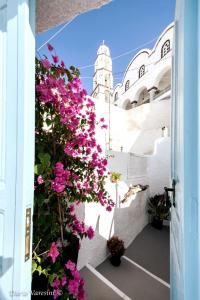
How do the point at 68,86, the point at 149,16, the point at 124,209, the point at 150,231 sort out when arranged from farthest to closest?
the point at 150,231
the point at 149,16
the point at 124,209
the point at 68,86

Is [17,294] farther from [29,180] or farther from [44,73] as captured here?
[44,73]

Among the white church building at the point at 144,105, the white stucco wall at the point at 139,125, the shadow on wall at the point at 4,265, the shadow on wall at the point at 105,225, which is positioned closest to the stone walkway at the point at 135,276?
the shadow on wall at the point at 105,225

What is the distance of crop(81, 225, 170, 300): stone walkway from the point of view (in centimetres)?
247

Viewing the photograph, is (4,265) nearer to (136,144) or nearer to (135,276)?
(135,276)

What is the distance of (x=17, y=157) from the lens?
96 cm

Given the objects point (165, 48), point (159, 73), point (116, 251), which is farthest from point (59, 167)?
point (165, 48)

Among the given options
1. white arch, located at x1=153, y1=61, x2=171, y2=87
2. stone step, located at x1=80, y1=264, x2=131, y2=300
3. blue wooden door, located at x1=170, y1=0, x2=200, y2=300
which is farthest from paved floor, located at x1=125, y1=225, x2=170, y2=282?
white arch, located at x1=153, y1=61, x2=171, y2=87

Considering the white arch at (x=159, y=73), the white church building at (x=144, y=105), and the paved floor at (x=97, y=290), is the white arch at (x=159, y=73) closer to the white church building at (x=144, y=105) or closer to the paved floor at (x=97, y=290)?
the white church building at (x=144, y=105)

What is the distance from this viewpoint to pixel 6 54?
101cm

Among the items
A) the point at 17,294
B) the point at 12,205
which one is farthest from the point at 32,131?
the point at 17,294

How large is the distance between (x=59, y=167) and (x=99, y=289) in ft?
5.98

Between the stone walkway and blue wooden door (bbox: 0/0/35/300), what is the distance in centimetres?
179

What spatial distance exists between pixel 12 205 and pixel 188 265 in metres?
0.83

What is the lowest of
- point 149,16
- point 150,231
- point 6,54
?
point 150,231
